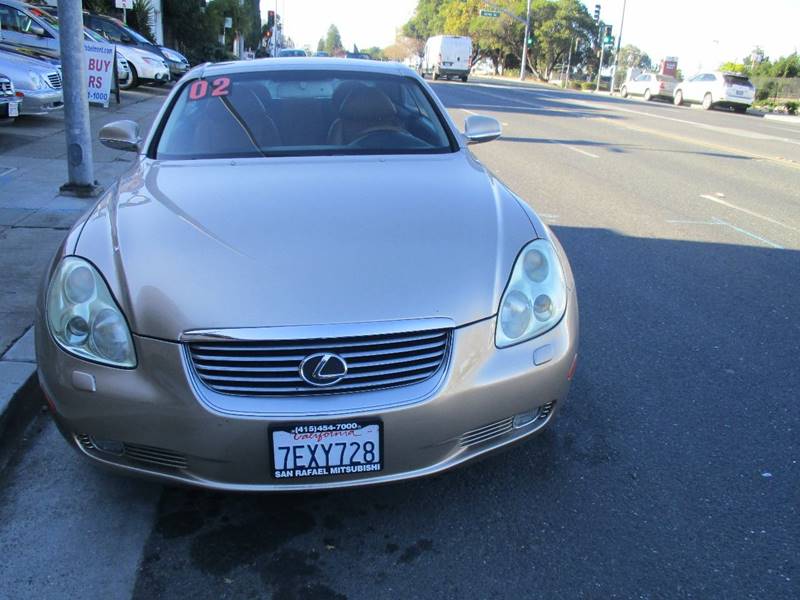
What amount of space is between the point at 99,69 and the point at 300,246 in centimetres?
809

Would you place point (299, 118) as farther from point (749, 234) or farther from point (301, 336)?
point (749, 234)

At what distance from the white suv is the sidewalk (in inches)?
1040

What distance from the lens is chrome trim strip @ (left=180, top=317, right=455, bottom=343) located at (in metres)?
2.21

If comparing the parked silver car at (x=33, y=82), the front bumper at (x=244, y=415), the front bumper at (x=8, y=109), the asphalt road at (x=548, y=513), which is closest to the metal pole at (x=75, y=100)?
the front bumper at (x=8, y=109)

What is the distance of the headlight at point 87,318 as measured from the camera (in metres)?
2.30

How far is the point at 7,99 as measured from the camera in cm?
955

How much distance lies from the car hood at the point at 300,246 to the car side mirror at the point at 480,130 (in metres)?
1.18

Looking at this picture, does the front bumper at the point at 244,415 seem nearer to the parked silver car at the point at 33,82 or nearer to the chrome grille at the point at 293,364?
the chrome grille at the point at 293,364

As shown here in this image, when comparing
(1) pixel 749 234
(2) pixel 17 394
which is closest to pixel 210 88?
(2) pixel 17 394

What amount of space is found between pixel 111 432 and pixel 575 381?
2302 mm

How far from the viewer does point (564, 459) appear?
3.01m

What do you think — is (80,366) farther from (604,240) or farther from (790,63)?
(790,63)

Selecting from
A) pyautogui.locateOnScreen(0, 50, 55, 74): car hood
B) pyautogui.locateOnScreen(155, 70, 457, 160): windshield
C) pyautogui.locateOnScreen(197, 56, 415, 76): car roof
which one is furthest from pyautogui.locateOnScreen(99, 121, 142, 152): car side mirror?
pyautogui.locateOnScreen(0, 50, 55, 74): car hood

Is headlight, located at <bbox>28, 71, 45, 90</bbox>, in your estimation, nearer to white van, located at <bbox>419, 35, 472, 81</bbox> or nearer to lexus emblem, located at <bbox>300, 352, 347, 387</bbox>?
lexus emblem, located at <bbox>300, 352, 347, 387</bbox>
